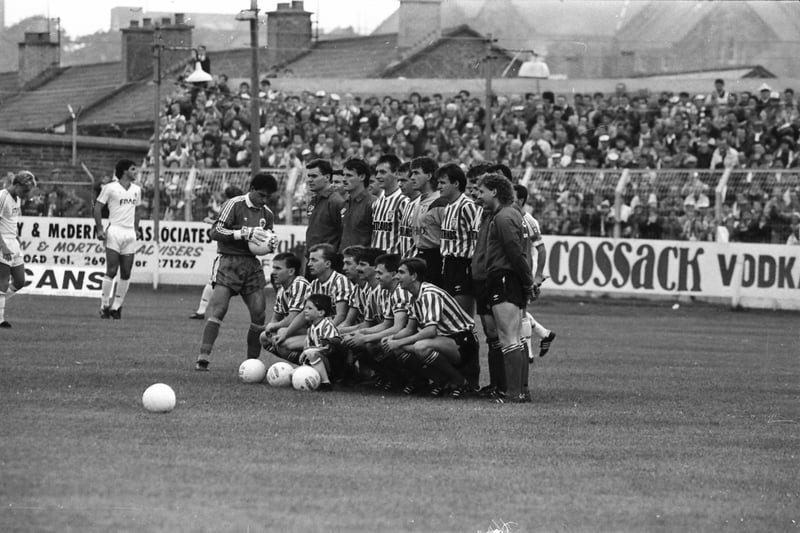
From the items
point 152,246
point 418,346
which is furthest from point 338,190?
point 152,246

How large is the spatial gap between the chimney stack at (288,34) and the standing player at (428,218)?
3641 cm

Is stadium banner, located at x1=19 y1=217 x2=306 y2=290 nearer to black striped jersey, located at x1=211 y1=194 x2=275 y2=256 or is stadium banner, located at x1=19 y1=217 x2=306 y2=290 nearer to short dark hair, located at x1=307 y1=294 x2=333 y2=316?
black striped jersey, located at x1=211 y1=194 x2=275 y2=256

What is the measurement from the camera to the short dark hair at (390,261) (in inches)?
509

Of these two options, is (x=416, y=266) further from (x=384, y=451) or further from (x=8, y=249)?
(x=8, y=249)

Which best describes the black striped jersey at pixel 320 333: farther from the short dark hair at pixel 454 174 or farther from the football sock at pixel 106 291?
the football sock at pixel 106 291

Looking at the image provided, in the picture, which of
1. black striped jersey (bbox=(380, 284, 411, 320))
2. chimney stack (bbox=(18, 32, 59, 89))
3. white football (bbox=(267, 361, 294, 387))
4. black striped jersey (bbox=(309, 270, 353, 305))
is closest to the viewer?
black striped jersey (bbox=(380, 284, 411, 320))

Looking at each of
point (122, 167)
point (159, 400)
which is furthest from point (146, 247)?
point (159, 400)

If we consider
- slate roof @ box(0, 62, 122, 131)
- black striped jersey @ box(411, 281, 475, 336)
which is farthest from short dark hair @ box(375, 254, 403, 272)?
slate roof @ box(0, 62, 122, 131)

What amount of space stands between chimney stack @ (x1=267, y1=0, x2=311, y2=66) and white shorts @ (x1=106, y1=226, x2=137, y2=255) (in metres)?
29.3

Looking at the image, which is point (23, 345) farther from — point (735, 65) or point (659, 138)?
point (735, 65)

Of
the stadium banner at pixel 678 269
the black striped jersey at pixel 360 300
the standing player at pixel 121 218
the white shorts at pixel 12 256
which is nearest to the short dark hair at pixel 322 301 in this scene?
the black striped jersey at pixel 360 300

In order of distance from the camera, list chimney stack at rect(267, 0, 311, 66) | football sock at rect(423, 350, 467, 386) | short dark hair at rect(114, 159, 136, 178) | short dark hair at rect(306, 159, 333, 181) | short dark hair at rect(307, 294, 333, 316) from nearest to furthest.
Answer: football sock at rect(423, 350, 467, 386), short dark hair at rect(307, 294, 333, 316), short dark hair at rect(306, 159, 333, 181), short dark hair at rect(114, 159, 136, 178), chimney stack at rect(267, 0, 311, 66)

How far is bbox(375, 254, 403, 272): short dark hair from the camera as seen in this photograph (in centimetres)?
1293

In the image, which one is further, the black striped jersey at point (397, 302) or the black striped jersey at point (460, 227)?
the black striped jersey at point (460, 227)
